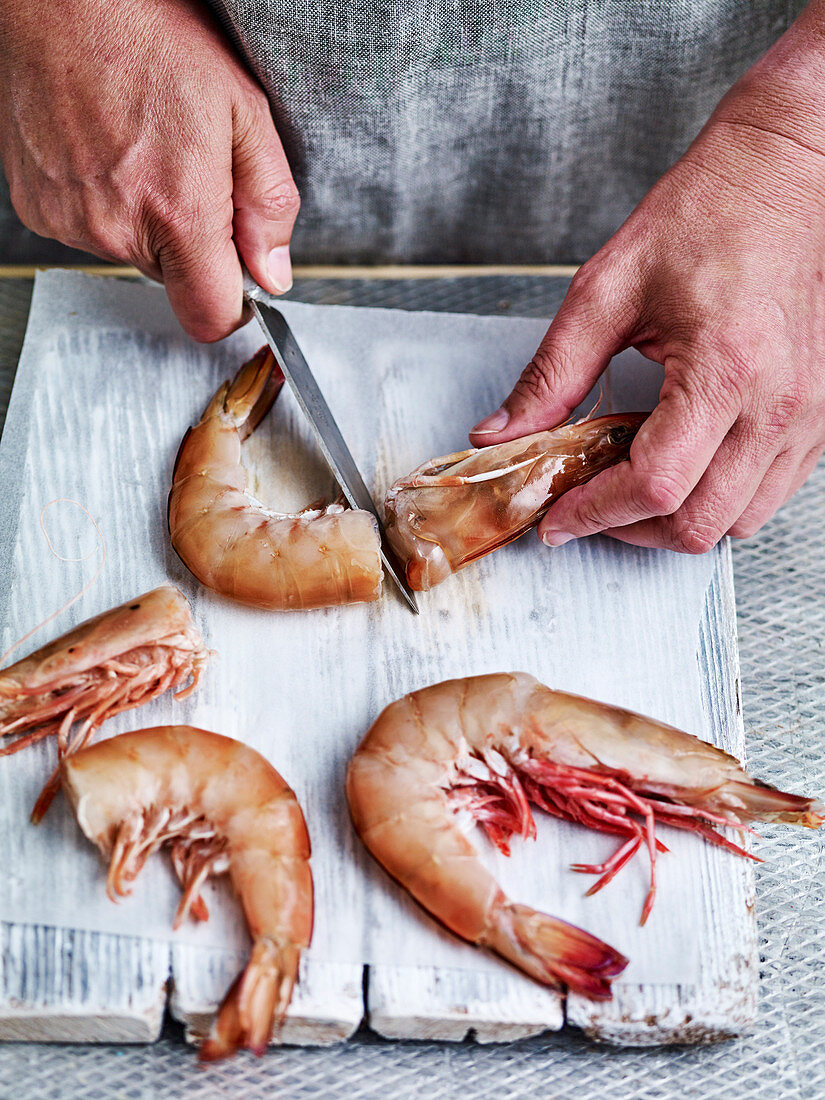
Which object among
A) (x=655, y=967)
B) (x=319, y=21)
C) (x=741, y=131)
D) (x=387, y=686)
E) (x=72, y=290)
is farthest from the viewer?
(x=72, y=290)

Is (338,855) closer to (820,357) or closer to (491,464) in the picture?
(491,464)

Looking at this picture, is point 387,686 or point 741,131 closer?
point 387,686

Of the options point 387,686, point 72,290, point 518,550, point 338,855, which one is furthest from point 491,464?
point 72,290

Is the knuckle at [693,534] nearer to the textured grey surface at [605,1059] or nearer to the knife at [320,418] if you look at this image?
the textured grey surface at [605,1059]

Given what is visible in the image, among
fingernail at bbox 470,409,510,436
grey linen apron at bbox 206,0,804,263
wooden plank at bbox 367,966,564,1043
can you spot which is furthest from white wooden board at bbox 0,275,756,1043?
grey linen apron at bbox 206,0,804,263

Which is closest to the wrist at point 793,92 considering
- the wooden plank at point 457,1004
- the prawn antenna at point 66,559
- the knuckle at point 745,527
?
the knuckle at point 745,527

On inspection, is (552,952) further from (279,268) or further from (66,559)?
(279,268)
